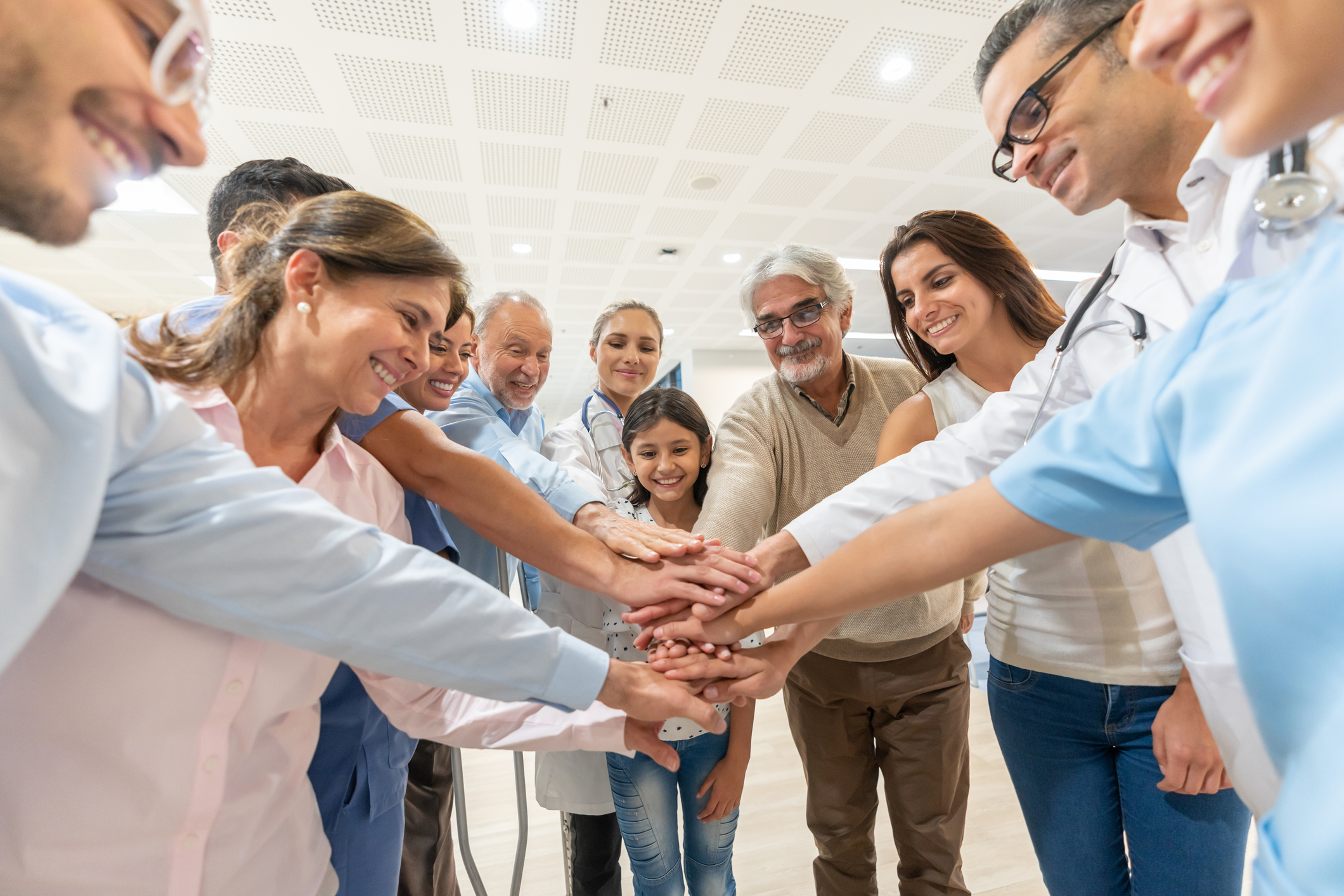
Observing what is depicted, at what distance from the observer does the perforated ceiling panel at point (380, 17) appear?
334 centimetres

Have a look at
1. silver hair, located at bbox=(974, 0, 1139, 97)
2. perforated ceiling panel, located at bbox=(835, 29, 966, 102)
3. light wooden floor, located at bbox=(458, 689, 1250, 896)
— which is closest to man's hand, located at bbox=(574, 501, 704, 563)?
silver hair, located at bbox=(974, 0, 1139, 97)

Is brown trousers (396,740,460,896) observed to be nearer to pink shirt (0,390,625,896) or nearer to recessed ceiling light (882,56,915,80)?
pink shirt (0,390,625,896)

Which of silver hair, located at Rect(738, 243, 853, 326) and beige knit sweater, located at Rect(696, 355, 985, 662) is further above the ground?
silver hair, located at Rect(738, 243, 853, 326)

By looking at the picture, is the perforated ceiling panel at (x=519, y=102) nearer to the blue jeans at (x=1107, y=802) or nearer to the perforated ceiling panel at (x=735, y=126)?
the perforated ceiling panel at (x=735, y=126)

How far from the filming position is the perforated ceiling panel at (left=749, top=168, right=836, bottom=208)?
5.41 m

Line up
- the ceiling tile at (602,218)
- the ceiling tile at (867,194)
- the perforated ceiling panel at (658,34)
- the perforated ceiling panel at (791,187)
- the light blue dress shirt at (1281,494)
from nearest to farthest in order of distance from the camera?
1. the light blue dress shirt at (1281,494)
2. the perforated ceiling panel at (658,34)
3. the perforated ceiling panel at (791,187)
4. the ceiling tile at (867,194)
5. the ceiling tile at (602,218)

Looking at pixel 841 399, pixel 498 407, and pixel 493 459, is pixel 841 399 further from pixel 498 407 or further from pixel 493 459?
pixel 498 407

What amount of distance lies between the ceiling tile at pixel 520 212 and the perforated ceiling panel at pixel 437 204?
0.23 m

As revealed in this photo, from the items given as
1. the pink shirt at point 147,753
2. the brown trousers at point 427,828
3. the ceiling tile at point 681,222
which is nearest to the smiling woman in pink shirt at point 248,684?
the pink shirt at point 147,753

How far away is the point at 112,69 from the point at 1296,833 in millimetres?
1205

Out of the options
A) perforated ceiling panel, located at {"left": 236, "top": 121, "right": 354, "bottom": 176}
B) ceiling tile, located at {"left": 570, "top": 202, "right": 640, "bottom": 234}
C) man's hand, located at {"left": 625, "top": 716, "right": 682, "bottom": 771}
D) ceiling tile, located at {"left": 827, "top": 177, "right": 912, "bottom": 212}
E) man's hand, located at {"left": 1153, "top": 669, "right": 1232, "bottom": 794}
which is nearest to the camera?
man's hand, located at {"left": 1153, "top": 669, "right": 1232, "bottom": 794}

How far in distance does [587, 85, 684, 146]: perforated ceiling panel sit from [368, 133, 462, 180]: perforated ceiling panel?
1.17 m

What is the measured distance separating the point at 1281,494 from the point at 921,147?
5482 mm

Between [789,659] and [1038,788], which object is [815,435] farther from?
[1038,788]
